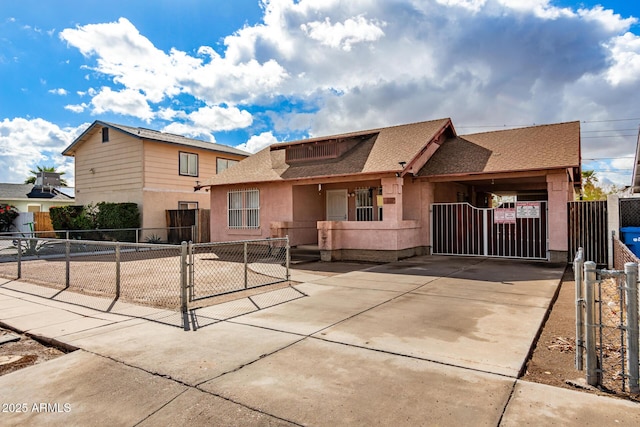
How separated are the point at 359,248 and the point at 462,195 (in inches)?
328

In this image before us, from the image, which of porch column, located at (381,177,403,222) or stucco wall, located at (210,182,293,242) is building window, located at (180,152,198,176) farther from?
porch column, located at (381,177,403,222)

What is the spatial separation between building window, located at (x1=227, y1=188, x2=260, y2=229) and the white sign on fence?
10451 mm

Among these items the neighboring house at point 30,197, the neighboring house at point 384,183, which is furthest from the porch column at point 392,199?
the neighboring house at point 30,197

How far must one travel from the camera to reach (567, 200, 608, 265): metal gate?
12094mm

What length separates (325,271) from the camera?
11516 mm

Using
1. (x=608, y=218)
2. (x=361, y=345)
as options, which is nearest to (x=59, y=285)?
(x=361, y=345)

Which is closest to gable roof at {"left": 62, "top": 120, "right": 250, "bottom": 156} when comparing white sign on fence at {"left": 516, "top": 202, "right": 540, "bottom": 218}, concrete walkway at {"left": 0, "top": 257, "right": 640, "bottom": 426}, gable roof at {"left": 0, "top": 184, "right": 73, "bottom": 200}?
gable roof at {"left": 0, "top": 184, "right": 73, "bottom": 200}

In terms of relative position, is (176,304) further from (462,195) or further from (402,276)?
(462,195)

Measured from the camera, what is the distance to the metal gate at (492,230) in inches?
529

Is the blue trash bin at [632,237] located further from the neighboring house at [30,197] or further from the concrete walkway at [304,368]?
the neighboring house at [30,197]

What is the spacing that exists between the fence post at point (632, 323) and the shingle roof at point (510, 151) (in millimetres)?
9800

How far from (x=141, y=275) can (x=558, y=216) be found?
12945mm

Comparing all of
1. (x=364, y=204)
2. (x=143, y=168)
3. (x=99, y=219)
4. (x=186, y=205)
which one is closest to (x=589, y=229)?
(x=364, y=204)

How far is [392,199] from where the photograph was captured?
13.7 metres
